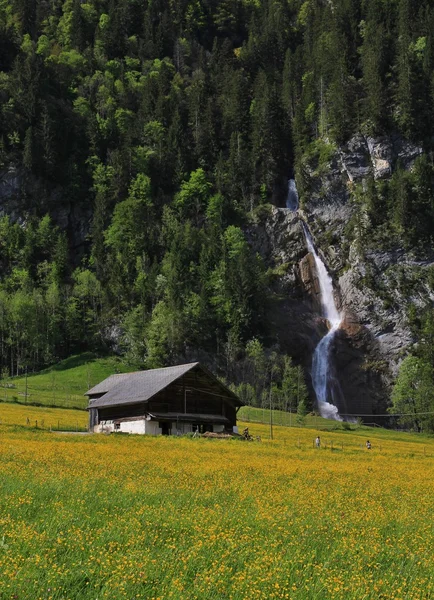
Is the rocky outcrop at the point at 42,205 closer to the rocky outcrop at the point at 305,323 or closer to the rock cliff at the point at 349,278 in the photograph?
the rocky outcrop at the point at 305,323

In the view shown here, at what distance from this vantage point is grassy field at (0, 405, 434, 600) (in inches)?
423

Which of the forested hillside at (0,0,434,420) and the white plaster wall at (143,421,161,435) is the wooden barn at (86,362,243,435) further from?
the forested hillside at (0,0,434,420)

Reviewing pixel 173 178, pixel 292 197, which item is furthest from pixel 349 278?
pixel 173 178

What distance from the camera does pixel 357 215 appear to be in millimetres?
143375

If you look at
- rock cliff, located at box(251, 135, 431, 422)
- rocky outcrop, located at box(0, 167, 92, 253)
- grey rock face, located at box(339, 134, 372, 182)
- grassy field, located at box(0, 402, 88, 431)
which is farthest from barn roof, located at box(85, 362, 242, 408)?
grey rock face, located at box(339, 134, 372, 182)

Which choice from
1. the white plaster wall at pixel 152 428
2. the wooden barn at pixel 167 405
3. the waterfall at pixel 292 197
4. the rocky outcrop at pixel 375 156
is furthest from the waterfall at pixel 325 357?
the white plaster wall at pixel 152 428

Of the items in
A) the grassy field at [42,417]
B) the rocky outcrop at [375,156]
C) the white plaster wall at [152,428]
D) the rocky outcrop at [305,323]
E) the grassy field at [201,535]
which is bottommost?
the grassy field at [201,535]

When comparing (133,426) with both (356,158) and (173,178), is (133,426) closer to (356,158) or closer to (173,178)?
(356,158)

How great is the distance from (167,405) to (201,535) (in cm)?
5190

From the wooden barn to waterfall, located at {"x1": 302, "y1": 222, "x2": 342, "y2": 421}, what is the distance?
48.7 m

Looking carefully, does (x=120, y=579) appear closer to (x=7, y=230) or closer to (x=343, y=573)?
(x=343, y=573)

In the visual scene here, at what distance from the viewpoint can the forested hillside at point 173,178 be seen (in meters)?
127

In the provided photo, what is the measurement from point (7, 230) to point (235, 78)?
282 feet

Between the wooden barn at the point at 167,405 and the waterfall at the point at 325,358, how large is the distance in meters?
48.7
